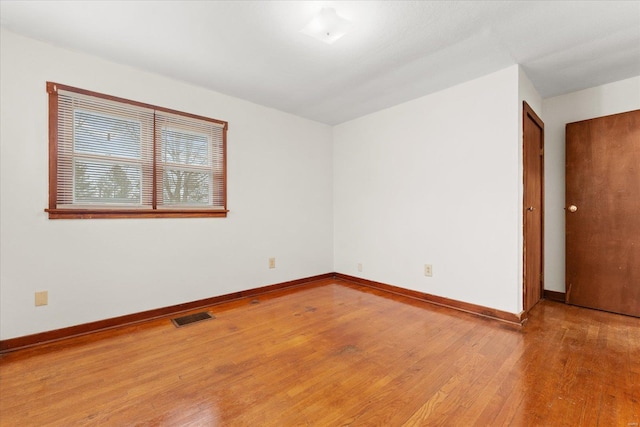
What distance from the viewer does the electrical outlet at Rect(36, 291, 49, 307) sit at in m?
2.19

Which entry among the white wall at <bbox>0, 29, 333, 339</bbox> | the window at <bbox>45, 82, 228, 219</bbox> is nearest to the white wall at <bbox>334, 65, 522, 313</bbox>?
the white wall at <bbox>0, 29, 333, 339</bbox>

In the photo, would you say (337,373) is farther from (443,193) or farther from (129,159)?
(129,159)

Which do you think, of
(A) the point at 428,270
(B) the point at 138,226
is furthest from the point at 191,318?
(A) the point at 428,270

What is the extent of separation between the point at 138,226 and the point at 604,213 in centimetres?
453

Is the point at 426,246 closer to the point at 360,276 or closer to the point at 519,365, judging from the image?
the point at 360,276

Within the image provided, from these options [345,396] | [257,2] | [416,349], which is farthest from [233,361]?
[257,2]

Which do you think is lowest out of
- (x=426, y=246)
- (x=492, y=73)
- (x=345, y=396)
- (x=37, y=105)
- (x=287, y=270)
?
(x=345, y=396)

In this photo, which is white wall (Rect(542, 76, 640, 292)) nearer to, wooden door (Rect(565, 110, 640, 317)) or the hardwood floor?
wooden door (Rect(565, 110, 640, 317))

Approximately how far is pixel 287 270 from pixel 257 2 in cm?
293

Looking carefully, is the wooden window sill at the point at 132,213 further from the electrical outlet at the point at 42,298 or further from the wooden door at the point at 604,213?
the wooden door at the point at 604,213

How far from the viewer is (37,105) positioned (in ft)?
7.21

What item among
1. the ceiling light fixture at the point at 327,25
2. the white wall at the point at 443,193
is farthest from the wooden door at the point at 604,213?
the ceiling light fixture at the point at 327,25

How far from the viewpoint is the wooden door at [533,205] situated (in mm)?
2684

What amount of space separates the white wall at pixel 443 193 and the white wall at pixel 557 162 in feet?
3.58
